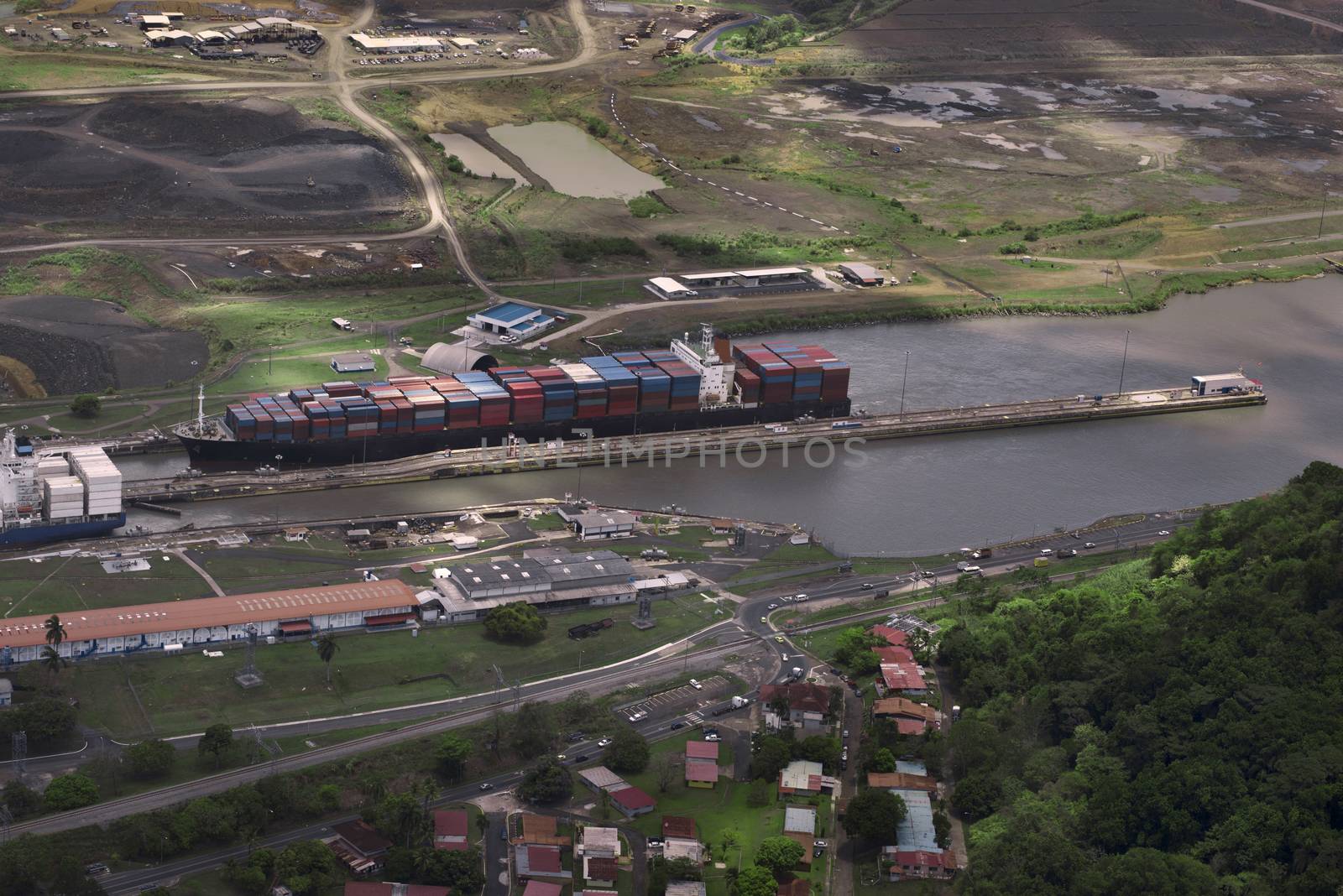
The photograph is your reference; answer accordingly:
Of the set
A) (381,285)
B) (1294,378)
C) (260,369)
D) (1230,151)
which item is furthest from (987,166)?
(260,369)

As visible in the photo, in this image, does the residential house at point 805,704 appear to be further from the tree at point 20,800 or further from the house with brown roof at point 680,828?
the tree at point 20,800

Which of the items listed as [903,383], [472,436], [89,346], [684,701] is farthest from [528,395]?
[684,701]

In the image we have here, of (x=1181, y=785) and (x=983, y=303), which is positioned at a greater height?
(x=1181, y=785)

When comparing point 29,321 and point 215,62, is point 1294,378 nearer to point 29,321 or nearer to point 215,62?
point 29,321

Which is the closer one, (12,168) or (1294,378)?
(1294,378)

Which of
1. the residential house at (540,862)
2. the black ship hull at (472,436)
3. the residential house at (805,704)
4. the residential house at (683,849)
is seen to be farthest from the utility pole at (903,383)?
the residential house at (540,862)

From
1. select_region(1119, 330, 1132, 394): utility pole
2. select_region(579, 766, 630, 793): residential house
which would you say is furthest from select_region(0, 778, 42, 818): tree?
select_region(1119, 330, 1132, 394): utility pole
